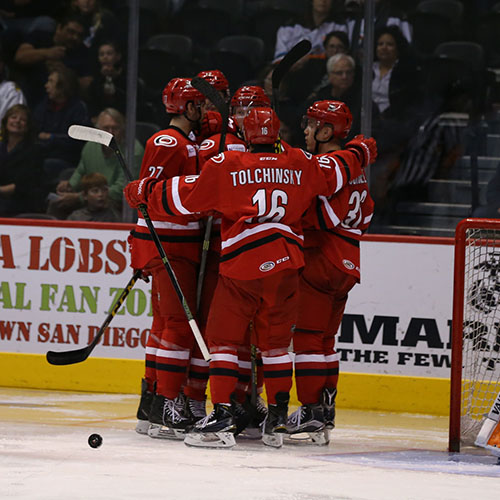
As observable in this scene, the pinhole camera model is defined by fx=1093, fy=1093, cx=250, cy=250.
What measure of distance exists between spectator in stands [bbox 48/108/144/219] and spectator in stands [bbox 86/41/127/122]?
7 centimetres

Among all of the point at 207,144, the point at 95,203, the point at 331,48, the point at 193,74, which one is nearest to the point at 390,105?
the point at 331,48

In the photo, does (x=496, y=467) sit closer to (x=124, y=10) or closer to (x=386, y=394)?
(x=386, y=394)

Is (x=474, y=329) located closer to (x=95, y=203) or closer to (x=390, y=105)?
(x=390, y=105)

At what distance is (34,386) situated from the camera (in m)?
5.99

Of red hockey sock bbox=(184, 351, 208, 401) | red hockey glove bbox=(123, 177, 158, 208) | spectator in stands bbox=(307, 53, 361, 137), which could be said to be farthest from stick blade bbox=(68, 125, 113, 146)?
spectator in stands bbox=(307, 53, 361, 137)

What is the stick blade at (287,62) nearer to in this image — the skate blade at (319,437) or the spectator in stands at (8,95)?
the skate blade at (319,437)

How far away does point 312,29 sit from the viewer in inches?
256

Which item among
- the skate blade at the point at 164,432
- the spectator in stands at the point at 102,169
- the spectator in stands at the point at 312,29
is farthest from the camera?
the spectator in stands at the point at 312,29

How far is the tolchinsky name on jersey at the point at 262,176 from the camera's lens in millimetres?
4180

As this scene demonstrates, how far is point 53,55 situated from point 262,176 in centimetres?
297

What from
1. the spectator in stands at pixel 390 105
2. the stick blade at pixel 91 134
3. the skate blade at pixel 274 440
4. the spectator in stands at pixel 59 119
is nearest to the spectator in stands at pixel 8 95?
the spectator in stands at pixel 59 119

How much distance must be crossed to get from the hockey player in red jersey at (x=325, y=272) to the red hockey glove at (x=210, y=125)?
0.40 m

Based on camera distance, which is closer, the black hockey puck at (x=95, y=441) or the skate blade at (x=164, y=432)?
the black hockey puck at (x=95, y=441)

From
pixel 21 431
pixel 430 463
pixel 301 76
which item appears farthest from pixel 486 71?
pixel 21 431
